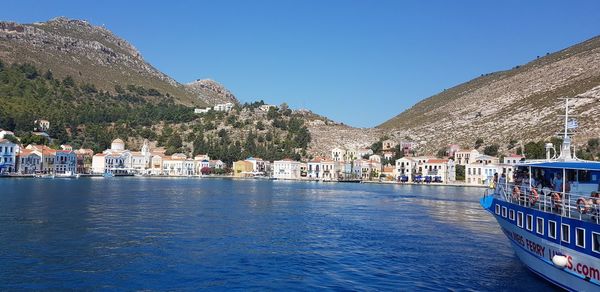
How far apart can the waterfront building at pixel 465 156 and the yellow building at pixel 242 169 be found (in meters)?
68.6

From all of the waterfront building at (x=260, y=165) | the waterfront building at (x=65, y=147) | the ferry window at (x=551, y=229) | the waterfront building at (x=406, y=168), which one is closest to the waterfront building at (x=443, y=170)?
the waterfront building at (x=406, y=168)

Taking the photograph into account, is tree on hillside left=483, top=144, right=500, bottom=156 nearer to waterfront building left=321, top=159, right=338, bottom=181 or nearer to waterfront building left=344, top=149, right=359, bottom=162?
waterfront building left=321, top=159, right=338, bottom=181

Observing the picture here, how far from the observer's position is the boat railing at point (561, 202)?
19.0 m

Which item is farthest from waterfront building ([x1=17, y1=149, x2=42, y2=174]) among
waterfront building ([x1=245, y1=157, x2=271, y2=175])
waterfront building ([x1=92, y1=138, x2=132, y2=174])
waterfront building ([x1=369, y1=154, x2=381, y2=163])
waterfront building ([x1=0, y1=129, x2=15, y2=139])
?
waterfront building ([x1=369, y1=154, x2=381, y2=163])

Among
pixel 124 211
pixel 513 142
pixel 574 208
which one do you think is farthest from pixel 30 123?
pixel 574 208

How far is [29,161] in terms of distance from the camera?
5664 inches

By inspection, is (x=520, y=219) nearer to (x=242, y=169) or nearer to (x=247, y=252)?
(x=247, y=252)

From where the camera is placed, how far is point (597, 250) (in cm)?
1769

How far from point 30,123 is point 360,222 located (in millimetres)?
149552

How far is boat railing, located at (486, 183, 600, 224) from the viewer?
19.0 meters

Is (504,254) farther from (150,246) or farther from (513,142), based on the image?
(513,142)

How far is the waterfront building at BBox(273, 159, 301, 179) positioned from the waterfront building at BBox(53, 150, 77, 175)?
63.7m

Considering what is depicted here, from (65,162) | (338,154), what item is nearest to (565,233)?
(65,162)

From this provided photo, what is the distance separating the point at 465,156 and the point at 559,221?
5466 inches
